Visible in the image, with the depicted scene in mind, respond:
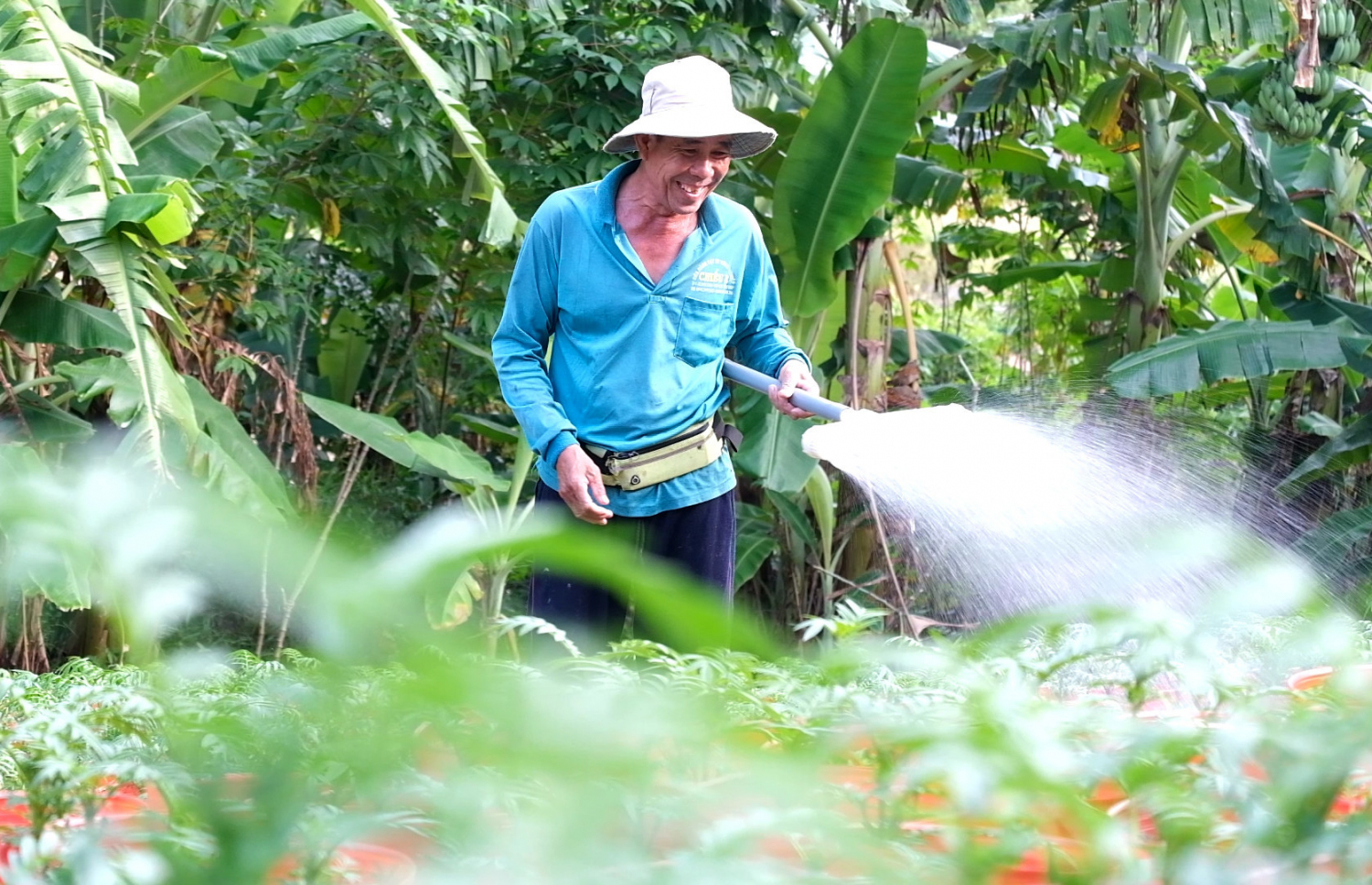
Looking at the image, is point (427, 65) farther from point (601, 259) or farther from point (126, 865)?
point (126, 865)

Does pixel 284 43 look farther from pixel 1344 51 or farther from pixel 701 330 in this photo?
pixel 1344 51

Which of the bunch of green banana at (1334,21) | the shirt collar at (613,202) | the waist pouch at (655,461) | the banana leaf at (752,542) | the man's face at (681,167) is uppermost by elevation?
the bunch of green banana at (1334,21)

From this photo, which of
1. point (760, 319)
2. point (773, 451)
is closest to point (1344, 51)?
point (773, 451)

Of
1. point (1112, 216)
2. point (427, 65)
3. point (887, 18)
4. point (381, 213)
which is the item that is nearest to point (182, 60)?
point (427, 65)

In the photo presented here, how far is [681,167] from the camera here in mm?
3307

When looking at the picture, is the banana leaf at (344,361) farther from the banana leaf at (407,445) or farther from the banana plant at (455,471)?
the banana leaf at (407,445)

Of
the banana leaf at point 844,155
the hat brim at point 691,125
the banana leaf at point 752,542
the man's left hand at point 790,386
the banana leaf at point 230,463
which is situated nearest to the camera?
the hat brim at point 691,125

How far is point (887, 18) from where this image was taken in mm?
5543

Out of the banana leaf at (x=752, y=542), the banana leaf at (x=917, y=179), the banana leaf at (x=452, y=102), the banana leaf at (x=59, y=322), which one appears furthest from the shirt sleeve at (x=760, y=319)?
the banana leaf at (x=917, y=179)

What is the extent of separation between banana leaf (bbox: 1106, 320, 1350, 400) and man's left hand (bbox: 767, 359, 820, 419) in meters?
2.60

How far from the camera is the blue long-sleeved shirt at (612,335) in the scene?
3.37m

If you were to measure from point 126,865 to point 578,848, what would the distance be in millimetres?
274

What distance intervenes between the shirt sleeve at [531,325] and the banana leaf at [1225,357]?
302 cm

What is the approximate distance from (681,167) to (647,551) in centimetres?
91
